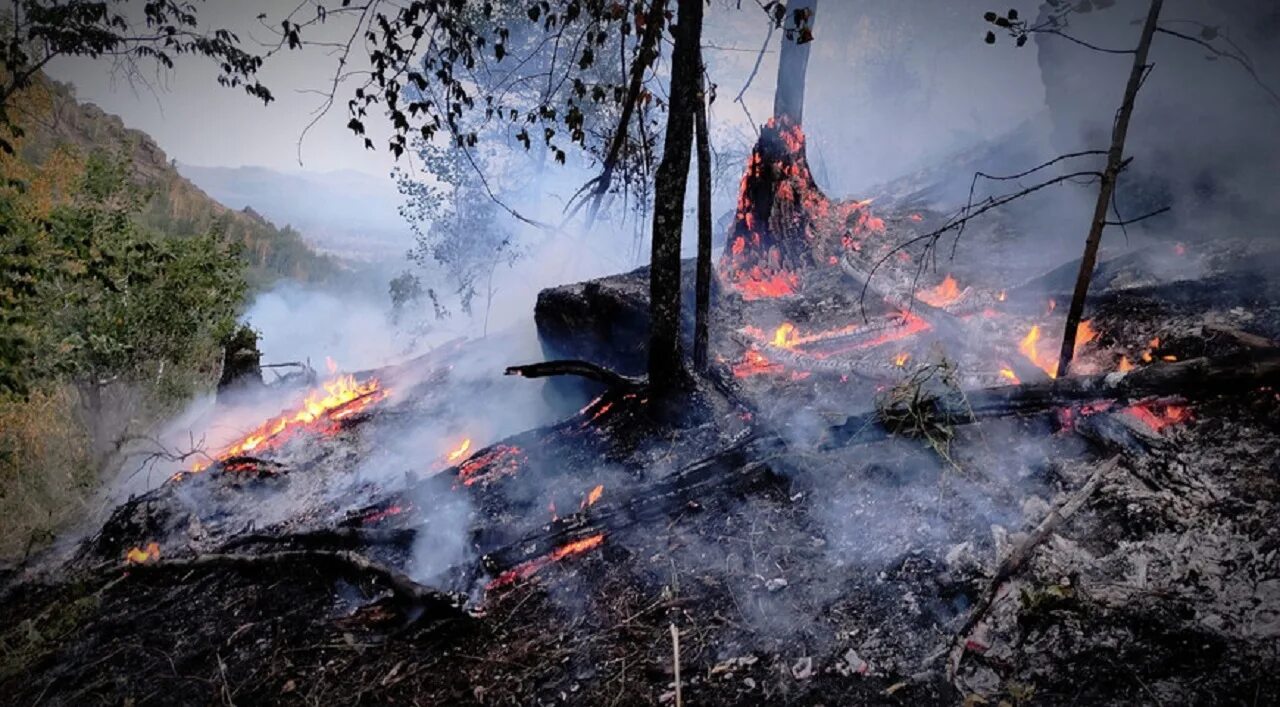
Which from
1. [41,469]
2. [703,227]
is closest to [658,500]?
[703,227]

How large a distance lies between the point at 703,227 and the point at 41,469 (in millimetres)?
11921

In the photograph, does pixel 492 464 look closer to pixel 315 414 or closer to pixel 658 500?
pixel 658 500

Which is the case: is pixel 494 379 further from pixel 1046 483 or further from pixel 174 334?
pixel 1046 483

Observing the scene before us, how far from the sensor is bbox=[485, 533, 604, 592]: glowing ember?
484 centimetres

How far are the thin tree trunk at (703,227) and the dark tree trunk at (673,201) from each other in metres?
0.18

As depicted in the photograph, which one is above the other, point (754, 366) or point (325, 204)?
point (325, 204)

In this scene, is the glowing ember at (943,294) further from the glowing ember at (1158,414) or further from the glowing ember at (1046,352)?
the glowing ember at (1158,414)

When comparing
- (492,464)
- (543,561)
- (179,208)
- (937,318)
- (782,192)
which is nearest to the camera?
(543,561)

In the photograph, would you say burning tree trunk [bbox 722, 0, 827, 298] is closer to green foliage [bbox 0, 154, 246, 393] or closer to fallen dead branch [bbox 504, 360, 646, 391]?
fallen dead branch [bbox 504, 360, 646, 391]

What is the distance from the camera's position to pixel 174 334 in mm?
10719

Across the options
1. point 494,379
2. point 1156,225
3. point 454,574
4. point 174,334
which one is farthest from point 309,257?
point 1156,225

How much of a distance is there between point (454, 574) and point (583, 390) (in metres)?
3.56

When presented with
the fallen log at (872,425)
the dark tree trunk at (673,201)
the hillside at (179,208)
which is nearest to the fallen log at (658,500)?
the fallen log at (872,425)

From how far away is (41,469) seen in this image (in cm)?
961
